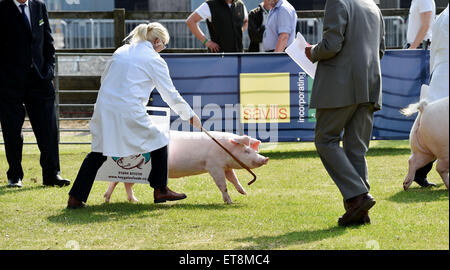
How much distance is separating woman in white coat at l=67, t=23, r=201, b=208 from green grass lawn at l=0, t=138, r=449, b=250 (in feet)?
1.67

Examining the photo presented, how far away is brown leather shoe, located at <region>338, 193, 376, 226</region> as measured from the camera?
20.4ft

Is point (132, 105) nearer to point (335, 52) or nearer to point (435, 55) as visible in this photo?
point (335, 52)

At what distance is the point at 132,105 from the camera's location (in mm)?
7160

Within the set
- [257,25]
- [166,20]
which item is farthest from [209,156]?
[166,20]

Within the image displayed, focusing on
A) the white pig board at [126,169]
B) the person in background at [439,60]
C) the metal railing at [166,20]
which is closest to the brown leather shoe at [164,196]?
the white pig board at [126,169]

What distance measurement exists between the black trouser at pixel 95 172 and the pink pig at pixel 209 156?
0.29m

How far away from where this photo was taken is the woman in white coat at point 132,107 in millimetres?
7160

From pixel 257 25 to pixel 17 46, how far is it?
158 inches

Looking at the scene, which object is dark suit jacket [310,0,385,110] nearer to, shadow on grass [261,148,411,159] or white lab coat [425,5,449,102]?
white lab coat [425,5,449,102]

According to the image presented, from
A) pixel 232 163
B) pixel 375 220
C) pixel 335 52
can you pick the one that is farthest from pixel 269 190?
pixel 335 52

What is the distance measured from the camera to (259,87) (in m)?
11.3

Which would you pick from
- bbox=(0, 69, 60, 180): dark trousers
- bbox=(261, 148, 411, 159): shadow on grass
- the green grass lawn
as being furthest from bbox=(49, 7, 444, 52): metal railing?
Answer: bbox=(0, 69, 60, 180): dark trousers

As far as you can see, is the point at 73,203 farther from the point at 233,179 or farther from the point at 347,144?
the point at 347,144
